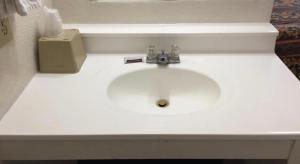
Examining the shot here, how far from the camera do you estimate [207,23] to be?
133cm

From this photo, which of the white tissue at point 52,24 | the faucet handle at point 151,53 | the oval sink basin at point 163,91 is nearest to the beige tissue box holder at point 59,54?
the white tissue at point 52,24

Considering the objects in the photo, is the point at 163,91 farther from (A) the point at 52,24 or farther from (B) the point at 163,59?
(A) the point at 52,24

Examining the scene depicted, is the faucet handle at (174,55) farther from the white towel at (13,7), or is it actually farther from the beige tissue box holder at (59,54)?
the white towel at (13,7)

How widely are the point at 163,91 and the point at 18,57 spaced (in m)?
0.57

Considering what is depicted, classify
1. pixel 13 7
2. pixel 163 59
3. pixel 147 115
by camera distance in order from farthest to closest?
pixel 163 59 → pixel 147 115 → pixel 13 7

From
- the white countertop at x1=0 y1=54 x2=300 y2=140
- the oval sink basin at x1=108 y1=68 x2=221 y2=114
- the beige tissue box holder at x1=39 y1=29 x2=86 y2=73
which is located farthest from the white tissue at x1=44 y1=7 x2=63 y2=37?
the oval sink basin at x1=108 y1=68 x2=221 y2=114

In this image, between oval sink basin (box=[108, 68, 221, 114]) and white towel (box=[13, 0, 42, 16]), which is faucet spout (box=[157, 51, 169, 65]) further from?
white towel (box=[13, 0, 42, 16])

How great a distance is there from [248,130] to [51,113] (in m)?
0.57

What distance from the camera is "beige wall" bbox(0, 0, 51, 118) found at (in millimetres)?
856

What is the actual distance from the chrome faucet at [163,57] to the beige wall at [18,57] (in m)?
0.45

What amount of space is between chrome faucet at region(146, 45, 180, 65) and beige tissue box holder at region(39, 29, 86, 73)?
0.99 feet

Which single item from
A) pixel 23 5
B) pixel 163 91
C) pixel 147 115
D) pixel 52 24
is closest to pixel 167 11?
pixel 163 91

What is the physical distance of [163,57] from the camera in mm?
1199

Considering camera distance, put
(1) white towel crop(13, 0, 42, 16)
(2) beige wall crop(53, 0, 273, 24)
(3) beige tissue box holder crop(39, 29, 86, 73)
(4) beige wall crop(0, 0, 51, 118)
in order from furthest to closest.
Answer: (2) beige wall crop(53, 0, 273, 24)
(3) beige tissue box holder crop(39, 29, 86, 73)
(4) beige wall crop(0, 0, 51, 118)
(1) white towel crop(13, 0, 42, 16)
